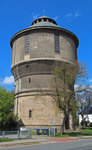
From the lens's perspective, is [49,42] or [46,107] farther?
[49,42]

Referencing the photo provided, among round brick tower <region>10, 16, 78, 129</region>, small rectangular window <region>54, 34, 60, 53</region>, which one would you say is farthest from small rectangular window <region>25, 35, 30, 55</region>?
small rectangular window <region>54, 34, 60, 53</region>

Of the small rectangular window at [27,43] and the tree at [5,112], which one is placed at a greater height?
the small rectangular window at [27,43]

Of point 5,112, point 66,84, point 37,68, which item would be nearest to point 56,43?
point 37,68

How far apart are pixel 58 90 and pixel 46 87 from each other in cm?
430

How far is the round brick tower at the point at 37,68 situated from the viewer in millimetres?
23328

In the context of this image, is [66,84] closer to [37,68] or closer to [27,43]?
[37,68]

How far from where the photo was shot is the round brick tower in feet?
76.5

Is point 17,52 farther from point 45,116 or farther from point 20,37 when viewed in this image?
point 45,116

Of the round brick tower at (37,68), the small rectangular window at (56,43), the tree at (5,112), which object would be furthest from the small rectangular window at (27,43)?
the tree at (5,112)

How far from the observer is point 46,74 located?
81.5 feet

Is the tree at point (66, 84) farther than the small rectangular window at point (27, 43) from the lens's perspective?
No

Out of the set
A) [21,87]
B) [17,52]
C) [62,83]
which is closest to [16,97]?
[21,87]

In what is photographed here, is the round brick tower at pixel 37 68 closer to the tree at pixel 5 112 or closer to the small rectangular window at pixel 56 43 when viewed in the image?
the small rectangular window at pixel 56 43

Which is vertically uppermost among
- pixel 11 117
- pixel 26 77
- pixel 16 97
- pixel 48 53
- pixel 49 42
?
pixel 49 42
